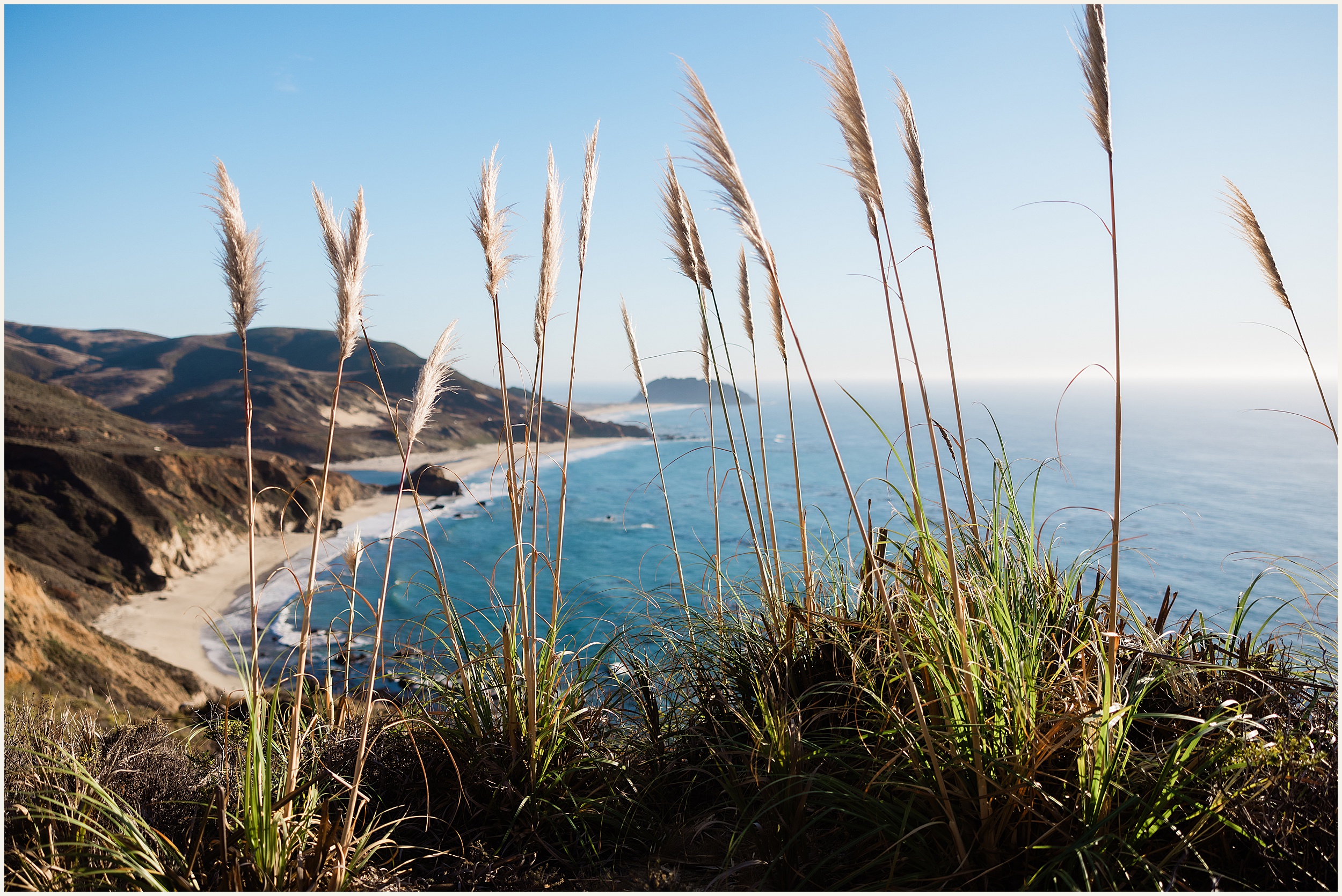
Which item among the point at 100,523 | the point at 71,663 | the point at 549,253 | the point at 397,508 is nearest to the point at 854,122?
the point at 549,253

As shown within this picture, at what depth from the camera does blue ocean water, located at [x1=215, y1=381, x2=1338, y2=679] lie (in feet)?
10.6

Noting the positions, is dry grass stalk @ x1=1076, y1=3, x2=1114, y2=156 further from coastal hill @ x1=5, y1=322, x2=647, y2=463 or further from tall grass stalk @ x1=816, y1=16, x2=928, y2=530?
coastal hill @ x1=5, y1=322, x2=647, y2=463

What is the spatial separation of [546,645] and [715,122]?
69.2 inches

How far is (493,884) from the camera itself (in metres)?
1.98

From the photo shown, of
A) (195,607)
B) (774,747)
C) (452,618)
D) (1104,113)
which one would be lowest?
(195,607)

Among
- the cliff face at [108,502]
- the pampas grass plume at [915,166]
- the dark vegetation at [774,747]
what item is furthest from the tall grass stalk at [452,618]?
the cliff face at [108,502]

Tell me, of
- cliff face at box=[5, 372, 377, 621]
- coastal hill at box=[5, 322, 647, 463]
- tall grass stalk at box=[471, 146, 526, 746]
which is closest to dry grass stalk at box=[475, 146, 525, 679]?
tall grass stalk at box=[471, 146, 526, 746]

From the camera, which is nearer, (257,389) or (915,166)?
(915,166)

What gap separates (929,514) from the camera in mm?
9062

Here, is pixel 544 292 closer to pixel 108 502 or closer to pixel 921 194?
pixel 921 194

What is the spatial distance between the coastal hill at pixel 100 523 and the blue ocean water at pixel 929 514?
3.98 meters

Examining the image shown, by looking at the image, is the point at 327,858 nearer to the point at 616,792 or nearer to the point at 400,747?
A: the point at 400,747

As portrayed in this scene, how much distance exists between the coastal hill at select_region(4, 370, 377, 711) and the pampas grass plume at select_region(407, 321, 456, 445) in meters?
12.4

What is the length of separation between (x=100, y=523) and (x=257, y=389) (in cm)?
2308
